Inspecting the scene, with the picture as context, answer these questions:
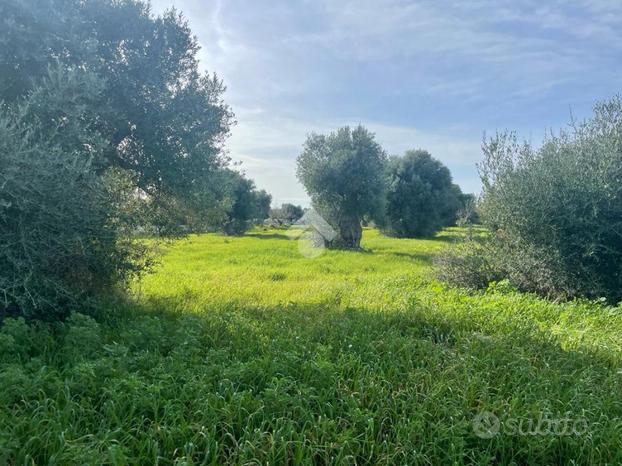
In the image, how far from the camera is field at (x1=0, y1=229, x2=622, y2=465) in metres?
2.65

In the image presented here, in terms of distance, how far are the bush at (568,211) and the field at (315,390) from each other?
2.44 meters

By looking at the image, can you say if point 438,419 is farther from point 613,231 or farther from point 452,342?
point 613,231

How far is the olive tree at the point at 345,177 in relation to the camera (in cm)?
2047

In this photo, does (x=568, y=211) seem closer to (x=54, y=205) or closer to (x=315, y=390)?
(x=315, y=390)

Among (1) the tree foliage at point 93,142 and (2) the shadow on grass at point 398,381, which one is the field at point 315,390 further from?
(1) the tree foliage at point 93,142

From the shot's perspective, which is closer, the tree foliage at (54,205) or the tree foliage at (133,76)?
the tree foliage at (54,205)

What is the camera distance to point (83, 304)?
576cm

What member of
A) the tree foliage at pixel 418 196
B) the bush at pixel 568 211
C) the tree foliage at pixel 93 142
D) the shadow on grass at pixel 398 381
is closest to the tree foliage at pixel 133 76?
the tree foliage at pixel 93 142

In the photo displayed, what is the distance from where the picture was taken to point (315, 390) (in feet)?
11.0

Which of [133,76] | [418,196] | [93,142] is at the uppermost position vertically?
[418,196]

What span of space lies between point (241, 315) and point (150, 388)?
2.91 meters

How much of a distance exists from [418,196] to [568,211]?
80.2ft

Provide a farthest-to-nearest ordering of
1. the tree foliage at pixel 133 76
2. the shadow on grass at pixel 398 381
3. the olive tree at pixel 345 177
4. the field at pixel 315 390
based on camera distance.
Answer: the olive tree at pixel 345 177
the tree foliage at pixel 133 76
the shadow on grass at pixel 398 381
the field at pixel 315 390

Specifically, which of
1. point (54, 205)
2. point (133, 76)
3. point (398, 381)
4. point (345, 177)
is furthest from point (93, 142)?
point (345, 177)
